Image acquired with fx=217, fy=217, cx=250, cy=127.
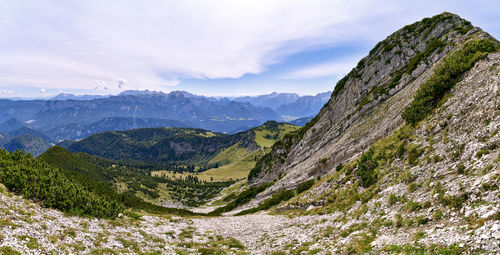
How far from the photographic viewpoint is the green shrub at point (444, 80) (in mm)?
27984

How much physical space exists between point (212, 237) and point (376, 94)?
5562 centimetres

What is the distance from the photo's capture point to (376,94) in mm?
59500

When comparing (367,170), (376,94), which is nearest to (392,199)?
(367,170)

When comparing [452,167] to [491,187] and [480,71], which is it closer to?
[491,187]

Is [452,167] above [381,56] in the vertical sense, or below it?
below

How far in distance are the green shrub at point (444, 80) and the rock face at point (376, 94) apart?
5635 mm

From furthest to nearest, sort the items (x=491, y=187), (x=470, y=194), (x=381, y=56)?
(x=381, y=56)
(x=470, y=194)
(x=491, y=187)

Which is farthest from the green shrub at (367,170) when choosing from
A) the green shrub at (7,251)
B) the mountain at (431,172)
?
the green shrub at (7,251)

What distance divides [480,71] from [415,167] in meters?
15.9

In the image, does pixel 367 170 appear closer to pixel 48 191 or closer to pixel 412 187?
pixel 412 187

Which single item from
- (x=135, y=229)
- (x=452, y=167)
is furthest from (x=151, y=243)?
(x=452, y=167)

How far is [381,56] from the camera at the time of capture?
72.5 m

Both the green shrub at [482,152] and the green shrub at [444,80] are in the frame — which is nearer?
the green shrub at [482,152]

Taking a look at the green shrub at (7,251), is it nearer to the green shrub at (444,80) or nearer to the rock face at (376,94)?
the green shrub at (444,80)
